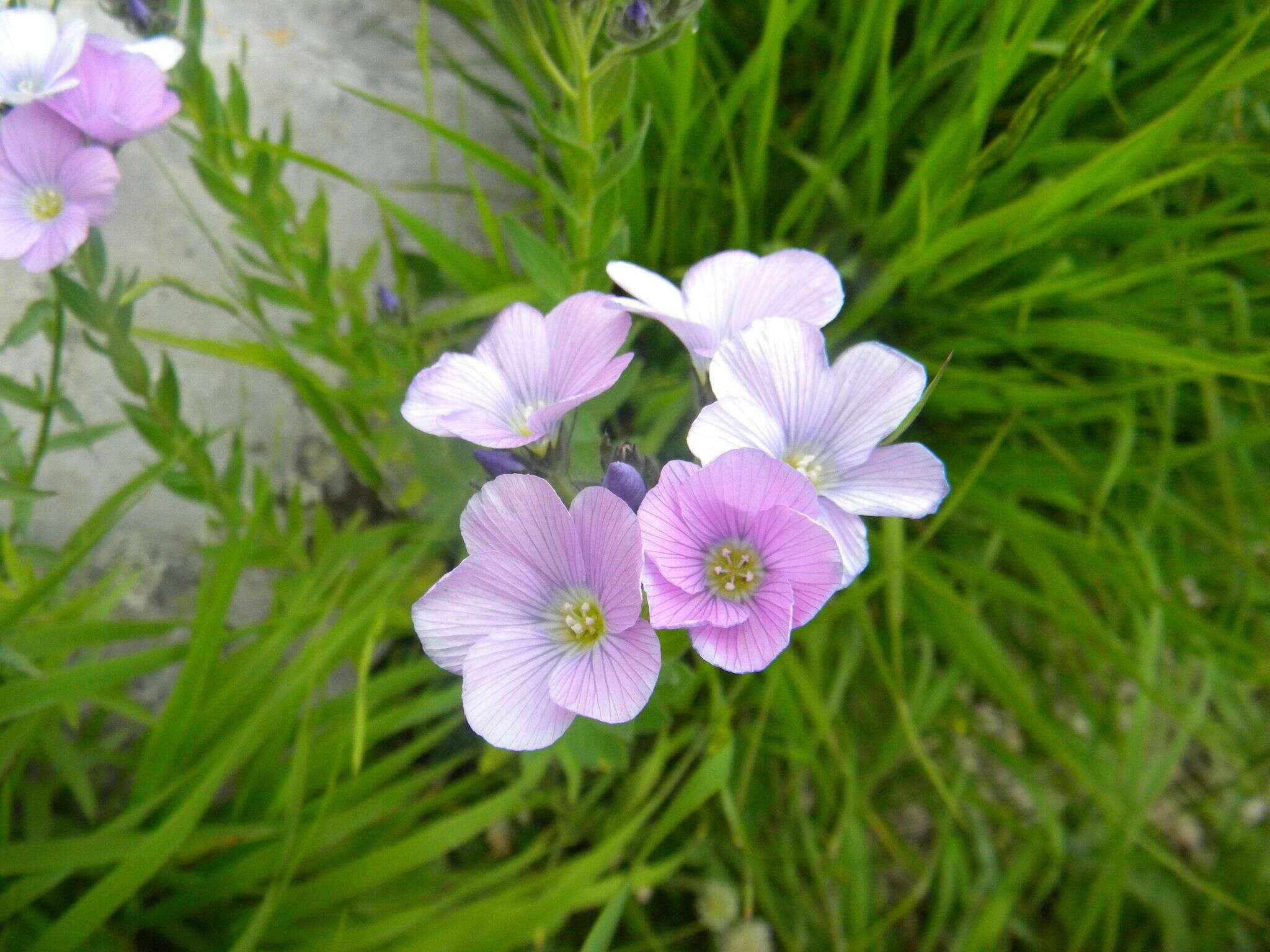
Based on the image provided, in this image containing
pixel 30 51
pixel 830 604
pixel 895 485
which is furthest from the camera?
pixel 830 604

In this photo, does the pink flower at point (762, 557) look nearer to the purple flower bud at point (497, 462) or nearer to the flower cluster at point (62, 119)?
the purple flower bud at point (497, 462)

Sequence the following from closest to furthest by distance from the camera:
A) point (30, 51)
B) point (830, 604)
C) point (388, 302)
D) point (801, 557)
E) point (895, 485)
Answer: point (801, 557) < point (895, 485) < point (30, 51) < point (388, 302) < point (830, 604)

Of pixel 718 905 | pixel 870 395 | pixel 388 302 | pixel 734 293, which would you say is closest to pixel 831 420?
pixel 870 395

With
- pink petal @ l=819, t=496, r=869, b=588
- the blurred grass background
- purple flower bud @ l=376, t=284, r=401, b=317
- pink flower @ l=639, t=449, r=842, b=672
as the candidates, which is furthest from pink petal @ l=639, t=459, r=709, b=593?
purple flower bud @ l=376, t=284, r=401, b=317

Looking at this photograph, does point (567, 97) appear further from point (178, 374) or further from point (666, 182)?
point (178, 374)

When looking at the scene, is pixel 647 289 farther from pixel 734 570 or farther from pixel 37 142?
pixel 37 142

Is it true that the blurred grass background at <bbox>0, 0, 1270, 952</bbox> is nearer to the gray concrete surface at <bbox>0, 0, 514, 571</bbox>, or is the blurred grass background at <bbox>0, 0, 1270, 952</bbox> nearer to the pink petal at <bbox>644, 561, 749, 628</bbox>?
the gray concrete surface at <bbox>0, 0, 514, 571</bbox>
